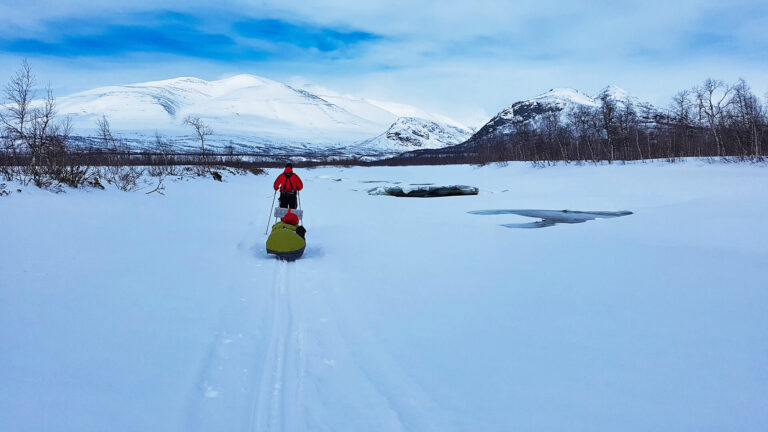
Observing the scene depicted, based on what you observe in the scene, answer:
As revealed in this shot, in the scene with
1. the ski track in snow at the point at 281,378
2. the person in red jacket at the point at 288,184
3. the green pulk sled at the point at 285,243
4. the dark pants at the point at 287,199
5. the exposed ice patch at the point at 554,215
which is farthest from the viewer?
the exposed ice patch at the point at 554,215

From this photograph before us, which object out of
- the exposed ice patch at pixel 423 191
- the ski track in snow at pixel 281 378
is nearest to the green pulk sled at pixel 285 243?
the ski track in snow at pixel 281 378

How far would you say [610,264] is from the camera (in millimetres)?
7176

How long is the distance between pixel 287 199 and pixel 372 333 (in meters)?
6.28

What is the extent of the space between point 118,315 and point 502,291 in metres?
5.06

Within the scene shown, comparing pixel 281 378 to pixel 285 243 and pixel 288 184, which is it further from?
pixel 288 184

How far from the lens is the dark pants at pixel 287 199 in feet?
32.8

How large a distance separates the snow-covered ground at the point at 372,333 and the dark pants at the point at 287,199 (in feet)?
5.20

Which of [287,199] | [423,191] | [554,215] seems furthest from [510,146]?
[287,199]

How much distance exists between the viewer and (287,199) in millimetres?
10102

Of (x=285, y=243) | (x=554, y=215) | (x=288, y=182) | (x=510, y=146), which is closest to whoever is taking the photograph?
(x=285, y=243)

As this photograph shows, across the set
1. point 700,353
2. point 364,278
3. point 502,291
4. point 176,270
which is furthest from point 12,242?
point 700,353

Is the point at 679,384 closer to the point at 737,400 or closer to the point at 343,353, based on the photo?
the point at 737,400

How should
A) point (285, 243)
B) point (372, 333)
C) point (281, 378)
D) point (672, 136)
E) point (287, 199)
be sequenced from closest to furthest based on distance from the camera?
point (281, 378) → point (372, 333) → point (285, 243) → point (287, 199) → point (672, 136)

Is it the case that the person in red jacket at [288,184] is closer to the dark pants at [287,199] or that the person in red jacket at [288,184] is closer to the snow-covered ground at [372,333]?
the dark pants at [287,199]
